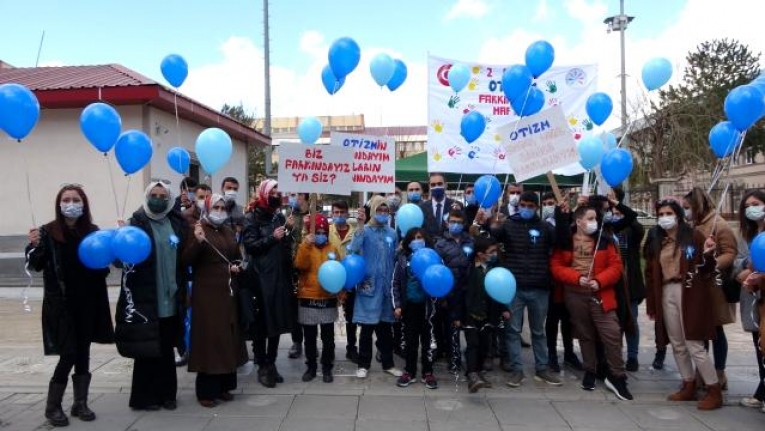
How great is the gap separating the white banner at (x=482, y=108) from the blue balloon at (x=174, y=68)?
3676 millimetres

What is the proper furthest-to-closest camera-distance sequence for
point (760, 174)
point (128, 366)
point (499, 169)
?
1. point (760, 174)
2. point (499, 169)
3. point (128, 366)

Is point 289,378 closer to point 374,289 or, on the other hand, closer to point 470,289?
point 374,289

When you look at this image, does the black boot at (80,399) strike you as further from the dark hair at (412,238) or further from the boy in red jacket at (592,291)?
the boy in red jacket at (592,291)

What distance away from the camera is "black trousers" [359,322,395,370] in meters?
5.72

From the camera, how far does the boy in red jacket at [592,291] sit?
206 inches

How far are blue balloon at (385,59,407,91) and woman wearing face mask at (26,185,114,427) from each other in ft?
12.9

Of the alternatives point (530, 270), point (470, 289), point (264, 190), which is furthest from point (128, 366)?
point (530, 270)

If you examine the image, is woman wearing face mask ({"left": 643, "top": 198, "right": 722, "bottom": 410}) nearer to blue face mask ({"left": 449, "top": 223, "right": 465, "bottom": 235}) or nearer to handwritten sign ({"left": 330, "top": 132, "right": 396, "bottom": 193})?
blue face mask ({"left": 449, "top": 223, "right": 465, "bottom": 235})

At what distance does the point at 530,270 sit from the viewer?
18.3ft

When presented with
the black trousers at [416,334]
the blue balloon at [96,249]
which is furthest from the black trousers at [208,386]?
the black trousers at [416,334]

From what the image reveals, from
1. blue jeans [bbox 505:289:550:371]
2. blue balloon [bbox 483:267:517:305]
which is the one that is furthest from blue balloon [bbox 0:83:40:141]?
blue jeans [bbox 505:289:550:371]

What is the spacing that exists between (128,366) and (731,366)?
684 cm

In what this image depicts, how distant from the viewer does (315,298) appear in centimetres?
558

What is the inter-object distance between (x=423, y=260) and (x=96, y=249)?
2.72 m
